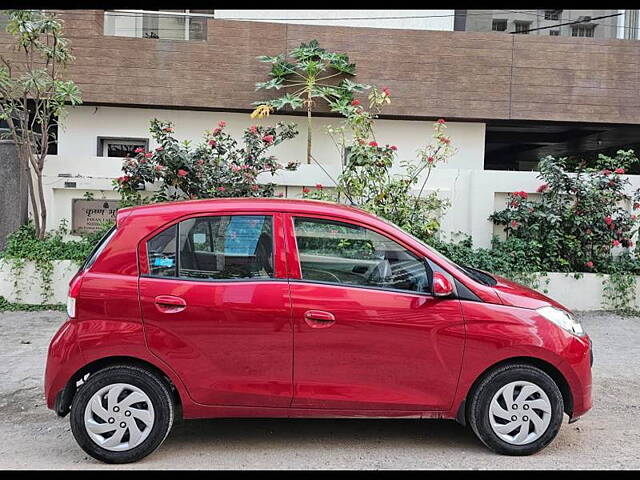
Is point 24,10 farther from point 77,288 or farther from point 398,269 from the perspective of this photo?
point 398,269

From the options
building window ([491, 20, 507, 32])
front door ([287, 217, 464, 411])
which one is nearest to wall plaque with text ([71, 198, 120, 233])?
front door ([287, 217, 464, 411])

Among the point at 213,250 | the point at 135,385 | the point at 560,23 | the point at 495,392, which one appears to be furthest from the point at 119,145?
the point at 560,23

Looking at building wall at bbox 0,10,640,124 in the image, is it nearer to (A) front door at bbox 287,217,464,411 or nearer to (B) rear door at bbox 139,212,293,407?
(B) rear door at bbox 139,212,293,407

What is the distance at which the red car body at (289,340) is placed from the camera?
→ 3900 mm

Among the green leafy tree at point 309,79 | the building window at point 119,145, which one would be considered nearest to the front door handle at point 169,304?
the green leafy tree at point 309,79

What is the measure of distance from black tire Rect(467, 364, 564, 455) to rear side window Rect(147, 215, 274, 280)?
164 cm

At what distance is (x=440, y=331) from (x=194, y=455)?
1895 millimetres

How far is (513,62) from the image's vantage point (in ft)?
34.9

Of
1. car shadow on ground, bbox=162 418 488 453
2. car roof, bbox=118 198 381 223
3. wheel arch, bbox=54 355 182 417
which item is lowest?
car shadow on ground, bbox=162 418 488 453

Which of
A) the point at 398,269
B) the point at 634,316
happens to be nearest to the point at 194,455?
the point at 398,269

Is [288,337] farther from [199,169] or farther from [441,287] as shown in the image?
[199,169]

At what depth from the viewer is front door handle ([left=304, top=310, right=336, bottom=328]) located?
3.92 metres

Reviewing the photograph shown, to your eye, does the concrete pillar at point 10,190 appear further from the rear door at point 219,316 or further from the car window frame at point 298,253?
the car window frame at point 298,253

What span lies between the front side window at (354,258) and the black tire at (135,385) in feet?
4.04
